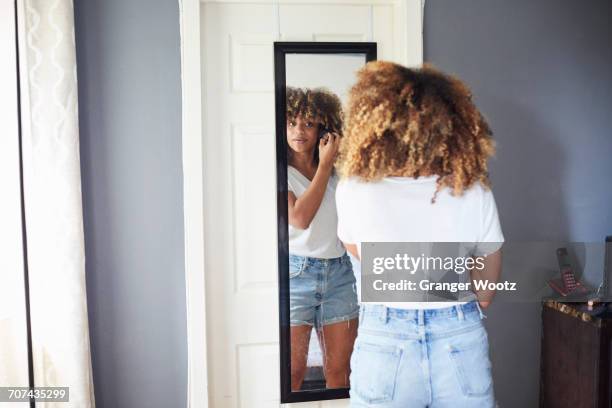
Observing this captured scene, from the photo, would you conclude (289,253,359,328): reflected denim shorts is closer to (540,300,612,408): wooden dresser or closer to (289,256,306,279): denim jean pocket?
(289,256,306,279): denim jean pocket

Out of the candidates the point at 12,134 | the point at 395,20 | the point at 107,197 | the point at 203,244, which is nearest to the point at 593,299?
the point at 395,20

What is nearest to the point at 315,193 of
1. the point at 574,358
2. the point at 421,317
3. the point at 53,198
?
the point at 421,317

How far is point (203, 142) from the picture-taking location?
1671mm

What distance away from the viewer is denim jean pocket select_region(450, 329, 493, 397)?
1333mm

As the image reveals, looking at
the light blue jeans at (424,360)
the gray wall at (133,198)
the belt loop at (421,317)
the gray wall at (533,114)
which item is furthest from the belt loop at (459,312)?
the gray wall at (133,198)

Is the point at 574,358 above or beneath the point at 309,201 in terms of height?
beneath

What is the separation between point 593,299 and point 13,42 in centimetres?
214

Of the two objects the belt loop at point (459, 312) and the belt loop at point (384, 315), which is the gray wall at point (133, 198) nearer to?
the belt loop at point (384, 315)

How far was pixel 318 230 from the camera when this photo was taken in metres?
1.60

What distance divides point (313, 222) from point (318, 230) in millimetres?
34

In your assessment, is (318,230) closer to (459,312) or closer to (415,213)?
(415,213)

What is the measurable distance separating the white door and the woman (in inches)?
15.0

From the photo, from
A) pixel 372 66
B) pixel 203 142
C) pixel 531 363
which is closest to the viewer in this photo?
pixel 372 66

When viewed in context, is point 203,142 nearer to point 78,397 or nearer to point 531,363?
point 78,397
